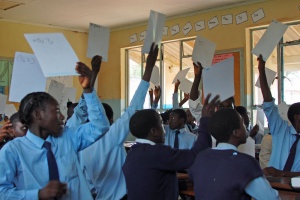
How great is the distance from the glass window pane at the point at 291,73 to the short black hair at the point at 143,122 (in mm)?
5226

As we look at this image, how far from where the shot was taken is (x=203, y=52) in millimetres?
3045

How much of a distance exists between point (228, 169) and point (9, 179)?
909mm

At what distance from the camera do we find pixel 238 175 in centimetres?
175

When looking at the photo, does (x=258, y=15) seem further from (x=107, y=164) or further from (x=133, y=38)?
(x=107, y=164)

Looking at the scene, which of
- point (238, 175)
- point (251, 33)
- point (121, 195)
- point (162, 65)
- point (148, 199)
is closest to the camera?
point (238, 175)

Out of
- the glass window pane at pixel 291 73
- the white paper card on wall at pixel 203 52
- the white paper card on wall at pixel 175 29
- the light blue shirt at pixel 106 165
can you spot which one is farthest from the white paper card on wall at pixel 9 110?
the white paper card on wall at pixel 175 29

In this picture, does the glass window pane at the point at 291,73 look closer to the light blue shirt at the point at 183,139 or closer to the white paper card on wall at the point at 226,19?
the white paper card on wall at the point at 226,19

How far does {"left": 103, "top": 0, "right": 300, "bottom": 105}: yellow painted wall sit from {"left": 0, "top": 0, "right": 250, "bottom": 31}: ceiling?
0.54 ft

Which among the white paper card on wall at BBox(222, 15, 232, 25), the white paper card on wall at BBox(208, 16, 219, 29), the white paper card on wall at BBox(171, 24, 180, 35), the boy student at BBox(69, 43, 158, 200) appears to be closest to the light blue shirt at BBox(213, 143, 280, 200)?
the boy student at BBox(69, 43, 158, 200)

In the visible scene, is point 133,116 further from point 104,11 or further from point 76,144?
point 104,11

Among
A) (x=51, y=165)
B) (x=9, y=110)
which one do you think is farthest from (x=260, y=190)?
(x=9, y=110)

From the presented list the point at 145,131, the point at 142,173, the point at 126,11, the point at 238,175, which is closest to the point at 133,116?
the point at 145,131

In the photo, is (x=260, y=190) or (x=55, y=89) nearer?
(x=260, y=190)

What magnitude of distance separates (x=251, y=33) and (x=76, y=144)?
619 cm
